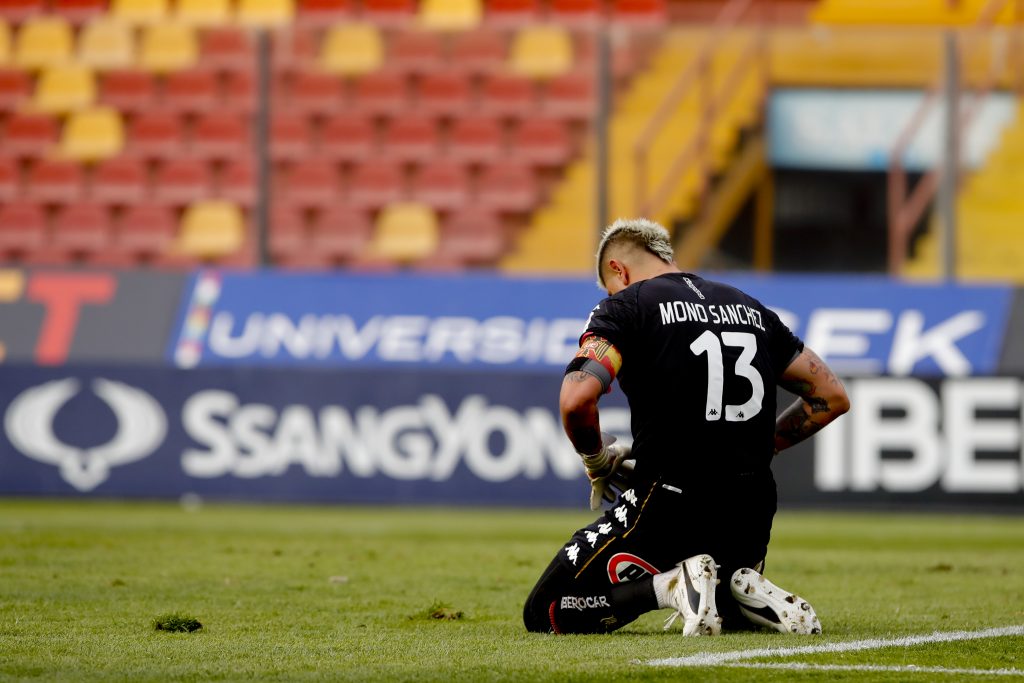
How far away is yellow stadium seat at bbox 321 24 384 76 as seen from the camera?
16375mm

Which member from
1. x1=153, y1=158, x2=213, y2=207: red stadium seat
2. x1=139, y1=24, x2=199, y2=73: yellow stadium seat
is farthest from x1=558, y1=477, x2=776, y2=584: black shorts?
x1=139, y1=24, x2=199, y2=73: yellow stadium seat

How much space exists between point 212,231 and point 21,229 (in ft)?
6.06

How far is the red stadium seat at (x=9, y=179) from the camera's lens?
56.5ft

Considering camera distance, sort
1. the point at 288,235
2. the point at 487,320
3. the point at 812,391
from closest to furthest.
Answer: the point at 812,391 < the point at 487,320 < the point at 288,235

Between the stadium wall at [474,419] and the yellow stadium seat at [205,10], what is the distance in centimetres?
595

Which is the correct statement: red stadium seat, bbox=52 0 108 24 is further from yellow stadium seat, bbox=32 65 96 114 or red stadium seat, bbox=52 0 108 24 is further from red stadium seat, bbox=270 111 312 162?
red stadium seat, bbox=270 111 312 162

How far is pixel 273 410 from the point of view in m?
13.8

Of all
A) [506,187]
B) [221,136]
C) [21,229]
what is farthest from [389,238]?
[21,229]

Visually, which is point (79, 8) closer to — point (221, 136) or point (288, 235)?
point (221, 136)

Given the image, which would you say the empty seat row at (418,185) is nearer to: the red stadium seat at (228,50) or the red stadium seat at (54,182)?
the red stadium seat at (228,50)

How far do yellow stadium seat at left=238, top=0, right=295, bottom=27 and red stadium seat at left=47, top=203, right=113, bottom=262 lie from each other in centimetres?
345

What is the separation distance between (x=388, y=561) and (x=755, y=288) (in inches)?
274

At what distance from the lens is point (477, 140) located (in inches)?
692

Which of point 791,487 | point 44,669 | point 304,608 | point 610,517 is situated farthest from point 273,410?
point 44,669
